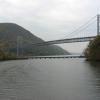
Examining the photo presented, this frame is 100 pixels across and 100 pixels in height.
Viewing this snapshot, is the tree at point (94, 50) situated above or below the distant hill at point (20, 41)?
above

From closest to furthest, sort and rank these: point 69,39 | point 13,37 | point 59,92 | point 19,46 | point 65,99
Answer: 1. point 65,99
2. point 59,92
3. point 69,39
4. point 19,46
5. point 13,37

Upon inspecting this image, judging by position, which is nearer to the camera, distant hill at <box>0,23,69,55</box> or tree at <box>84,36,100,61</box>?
tree at <box>84,36,100,61</box>

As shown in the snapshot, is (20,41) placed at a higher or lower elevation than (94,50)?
lower

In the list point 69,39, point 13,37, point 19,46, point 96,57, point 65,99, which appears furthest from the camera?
point 13,37

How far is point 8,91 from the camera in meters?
20.7

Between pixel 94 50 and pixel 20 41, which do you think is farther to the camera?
pixel 20 41

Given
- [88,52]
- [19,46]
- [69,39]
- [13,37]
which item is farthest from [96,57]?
[13,37]

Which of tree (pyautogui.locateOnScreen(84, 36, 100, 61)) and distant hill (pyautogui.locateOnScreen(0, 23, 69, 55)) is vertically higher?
tree (pyautogui.locateOnScreen(84, 36, 100, 61))

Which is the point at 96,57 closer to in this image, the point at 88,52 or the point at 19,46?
the point at 88,52

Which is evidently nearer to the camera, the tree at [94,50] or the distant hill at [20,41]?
the tree at [94,50]

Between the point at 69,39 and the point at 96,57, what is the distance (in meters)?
28.1

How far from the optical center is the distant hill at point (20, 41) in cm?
13338

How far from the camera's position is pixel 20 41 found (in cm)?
13312

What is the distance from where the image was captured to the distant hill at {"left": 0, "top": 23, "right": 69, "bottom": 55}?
438 feet
